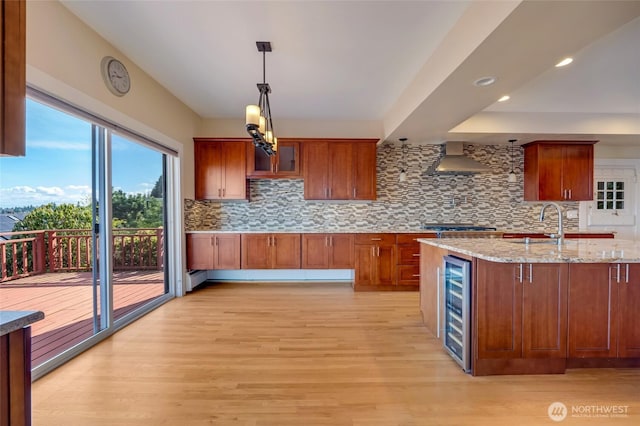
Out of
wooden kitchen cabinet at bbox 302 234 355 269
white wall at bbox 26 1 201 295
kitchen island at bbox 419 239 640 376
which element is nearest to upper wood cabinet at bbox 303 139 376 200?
wooden kitchen cabinet at bbox 302 234 355 269

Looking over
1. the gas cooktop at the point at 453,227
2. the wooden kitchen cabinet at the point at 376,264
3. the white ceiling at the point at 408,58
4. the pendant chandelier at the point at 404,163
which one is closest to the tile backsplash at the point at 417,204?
Answer: the pendant chandelier at the point at 404,163

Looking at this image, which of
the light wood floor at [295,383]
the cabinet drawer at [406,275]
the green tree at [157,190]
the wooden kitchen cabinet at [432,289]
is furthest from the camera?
the cabinet drawer at [406,275]

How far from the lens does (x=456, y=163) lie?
4523 millimetres

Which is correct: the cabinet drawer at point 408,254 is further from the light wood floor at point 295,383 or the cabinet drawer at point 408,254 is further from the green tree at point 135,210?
the green tree at point 135,210

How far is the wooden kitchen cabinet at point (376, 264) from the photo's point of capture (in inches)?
171

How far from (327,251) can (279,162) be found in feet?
5.45

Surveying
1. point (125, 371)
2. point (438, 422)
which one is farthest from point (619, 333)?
point (125, 371)

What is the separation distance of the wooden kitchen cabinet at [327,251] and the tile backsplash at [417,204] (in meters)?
0.52

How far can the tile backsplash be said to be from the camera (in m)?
4.89

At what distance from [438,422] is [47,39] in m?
3.66

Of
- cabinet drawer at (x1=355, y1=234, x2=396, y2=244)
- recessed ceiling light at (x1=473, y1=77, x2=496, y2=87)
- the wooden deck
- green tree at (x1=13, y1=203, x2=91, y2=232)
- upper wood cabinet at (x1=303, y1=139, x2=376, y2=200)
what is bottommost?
the wooden deck

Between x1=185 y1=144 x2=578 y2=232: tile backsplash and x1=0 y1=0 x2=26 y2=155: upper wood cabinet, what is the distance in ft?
13.4

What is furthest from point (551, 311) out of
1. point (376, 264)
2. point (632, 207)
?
point (632, 207)

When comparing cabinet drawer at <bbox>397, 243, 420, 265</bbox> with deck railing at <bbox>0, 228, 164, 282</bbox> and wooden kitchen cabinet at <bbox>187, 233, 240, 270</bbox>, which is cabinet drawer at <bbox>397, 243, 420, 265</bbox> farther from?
deck railing at <bbox>0, 228, 164, 282</bbox>
